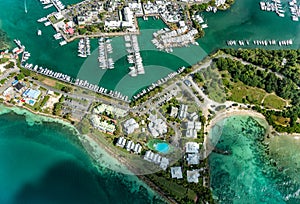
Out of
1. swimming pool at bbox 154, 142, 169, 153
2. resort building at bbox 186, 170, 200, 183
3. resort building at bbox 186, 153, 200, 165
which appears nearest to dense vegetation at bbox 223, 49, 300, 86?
resort building at bbox 186, 153, 200, 165

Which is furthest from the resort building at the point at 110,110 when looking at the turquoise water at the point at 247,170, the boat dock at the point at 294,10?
the boat dock at the point at 294,10

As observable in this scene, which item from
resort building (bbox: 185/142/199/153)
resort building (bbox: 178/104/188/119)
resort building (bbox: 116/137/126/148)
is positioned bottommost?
resort building (bbox: 185/142/199/153)

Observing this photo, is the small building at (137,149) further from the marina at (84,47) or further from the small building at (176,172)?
the marina at (84,47)

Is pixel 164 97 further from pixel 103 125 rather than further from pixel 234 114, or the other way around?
pixel 234 114

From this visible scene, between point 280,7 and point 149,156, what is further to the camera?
point 280,7

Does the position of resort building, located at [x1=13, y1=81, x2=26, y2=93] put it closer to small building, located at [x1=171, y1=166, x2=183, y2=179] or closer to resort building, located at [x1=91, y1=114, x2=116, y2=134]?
resort building, located at [x1=91, y1=114, x2=116, y2=134]

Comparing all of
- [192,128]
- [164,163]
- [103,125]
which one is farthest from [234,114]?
[103,125]
